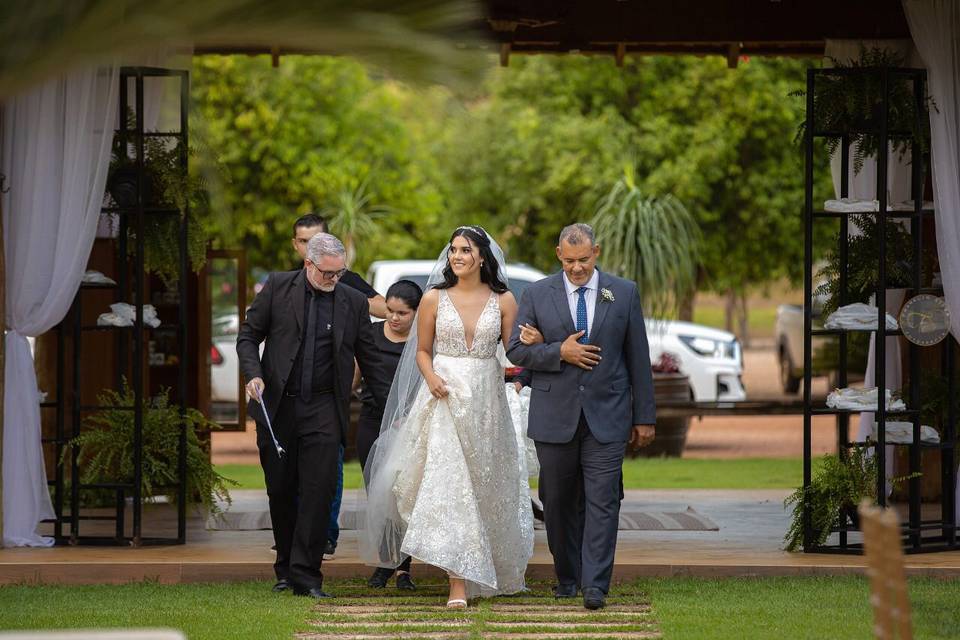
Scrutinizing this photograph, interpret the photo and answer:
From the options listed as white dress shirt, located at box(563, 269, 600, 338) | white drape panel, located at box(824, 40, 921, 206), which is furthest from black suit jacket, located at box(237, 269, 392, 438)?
white drape panel, located at box(824, 40, 921, 206)

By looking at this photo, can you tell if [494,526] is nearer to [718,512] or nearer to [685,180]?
[718,512]

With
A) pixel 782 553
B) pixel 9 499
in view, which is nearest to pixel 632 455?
pixel 782 553

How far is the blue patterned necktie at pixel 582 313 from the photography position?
8812mm

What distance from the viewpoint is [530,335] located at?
875cm

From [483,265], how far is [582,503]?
1.42m

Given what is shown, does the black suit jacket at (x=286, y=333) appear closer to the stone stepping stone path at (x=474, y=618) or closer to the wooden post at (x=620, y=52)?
the stone stepping stone path at (x=474, y=618)

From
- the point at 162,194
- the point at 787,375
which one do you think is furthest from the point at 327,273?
the point at 787,375

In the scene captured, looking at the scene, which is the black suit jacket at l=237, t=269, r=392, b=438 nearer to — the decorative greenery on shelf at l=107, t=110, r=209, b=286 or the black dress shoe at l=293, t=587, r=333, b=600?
the black dress shoe at l=293, t=587, r=333, b=600

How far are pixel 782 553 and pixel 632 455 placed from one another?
7847mm

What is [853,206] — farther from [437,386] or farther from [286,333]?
[286,333]

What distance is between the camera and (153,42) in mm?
4891

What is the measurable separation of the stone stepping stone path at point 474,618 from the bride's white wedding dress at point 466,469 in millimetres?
228

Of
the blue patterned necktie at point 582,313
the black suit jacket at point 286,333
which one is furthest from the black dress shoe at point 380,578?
the blue patterned necktie at point 582,313

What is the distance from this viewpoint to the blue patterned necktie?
28.9 ft
